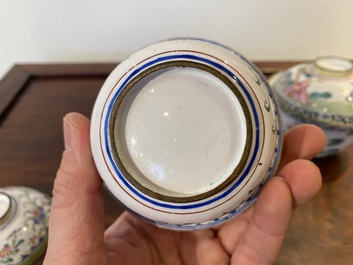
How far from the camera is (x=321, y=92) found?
758mm

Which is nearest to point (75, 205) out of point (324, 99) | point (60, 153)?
point (60, 153)

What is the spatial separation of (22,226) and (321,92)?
60 centimetres

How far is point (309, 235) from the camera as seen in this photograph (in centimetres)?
67

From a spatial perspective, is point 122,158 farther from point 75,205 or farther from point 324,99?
point 324,99

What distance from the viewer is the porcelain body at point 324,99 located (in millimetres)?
725

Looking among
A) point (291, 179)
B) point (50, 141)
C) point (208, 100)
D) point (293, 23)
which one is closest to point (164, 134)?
point (208, 100)

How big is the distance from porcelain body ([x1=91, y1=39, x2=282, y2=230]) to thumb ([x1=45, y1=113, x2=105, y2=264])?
0.14ft

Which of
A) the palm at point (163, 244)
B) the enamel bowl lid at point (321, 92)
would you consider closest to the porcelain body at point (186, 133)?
the palm at point (163, 244)

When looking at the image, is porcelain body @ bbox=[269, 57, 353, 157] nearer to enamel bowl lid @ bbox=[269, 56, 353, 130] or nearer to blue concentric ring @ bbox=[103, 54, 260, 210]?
enamel bowl lid @ bbox=[269, 56, 353, 130]

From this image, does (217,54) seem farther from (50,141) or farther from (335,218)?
(50,141)

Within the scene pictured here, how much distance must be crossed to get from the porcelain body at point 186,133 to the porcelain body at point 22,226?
9.7 inches

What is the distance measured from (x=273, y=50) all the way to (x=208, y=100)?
730 mm

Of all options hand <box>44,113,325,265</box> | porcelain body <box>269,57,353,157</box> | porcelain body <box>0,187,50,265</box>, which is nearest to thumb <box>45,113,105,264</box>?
hand <box>44,113,325,265</box>

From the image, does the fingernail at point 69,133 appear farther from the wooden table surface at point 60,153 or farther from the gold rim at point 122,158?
the wooden table surface at point 60,153
